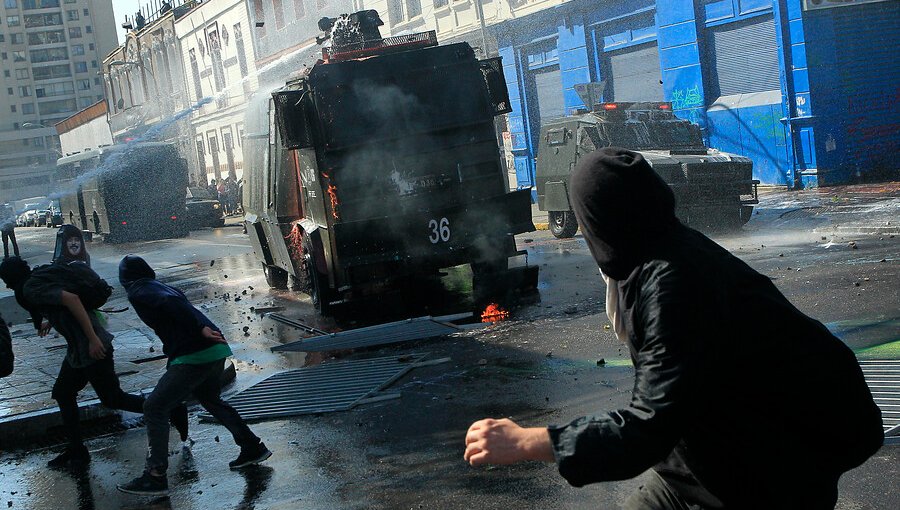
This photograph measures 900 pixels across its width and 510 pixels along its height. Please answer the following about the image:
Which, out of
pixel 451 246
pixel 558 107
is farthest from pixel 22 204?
pixel 451 246

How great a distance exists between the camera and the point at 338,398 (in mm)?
7793

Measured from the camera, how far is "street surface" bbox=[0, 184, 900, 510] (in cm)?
534

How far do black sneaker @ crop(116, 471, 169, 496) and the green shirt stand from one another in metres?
0.71

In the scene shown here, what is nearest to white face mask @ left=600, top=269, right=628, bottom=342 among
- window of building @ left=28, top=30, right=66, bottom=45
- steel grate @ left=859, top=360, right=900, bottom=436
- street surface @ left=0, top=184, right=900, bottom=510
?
street surface @ left=0, top=184, right=900, bottom=510

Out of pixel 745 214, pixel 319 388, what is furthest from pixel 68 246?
pixel 745 214

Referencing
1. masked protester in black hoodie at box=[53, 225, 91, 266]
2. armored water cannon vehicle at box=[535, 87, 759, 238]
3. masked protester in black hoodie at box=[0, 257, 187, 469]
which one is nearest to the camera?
masked protester in black hoodie at box=[0, 257, 187, 469]

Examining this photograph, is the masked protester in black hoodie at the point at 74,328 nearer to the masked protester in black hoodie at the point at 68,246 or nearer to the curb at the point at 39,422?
the masked protester in black hoodie at the point at 68,246

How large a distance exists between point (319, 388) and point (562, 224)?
396 inches

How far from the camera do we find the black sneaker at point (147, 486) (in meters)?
5.91

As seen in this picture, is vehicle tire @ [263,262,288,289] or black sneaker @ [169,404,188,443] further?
vehicle tire @ [263,262,288,289]

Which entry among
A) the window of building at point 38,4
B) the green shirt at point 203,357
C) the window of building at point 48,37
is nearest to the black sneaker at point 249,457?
the green shirt at point 203,357

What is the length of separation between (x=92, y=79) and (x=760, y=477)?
140 metres

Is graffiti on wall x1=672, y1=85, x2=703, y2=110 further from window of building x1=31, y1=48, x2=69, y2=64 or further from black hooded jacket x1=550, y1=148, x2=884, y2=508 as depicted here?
window of building x1=31, y1=48, x2=69, y2=64

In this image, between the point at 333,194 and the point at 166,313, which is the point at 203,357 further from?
the point at 333,194
